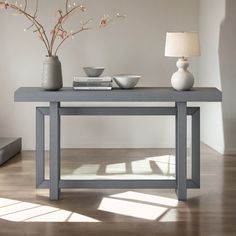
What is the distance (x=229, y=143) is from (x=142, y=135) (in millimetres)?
1066

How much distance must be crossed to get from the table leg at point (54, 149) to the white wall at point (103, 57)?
2.33 m

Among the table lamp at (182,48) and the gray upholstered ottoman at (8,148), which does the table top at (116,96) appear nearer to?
the table lamp at (182,48)

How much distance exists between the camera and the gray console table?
13.1 feet

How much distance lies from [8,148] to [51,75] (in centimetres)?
186

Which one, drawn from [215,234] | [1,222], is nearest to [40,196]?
[1,222]

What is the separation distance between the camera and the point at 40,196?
4.25 m

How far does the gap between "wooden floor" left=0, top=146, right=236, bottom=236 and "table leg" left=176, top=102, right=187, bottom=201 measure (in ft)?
0.35

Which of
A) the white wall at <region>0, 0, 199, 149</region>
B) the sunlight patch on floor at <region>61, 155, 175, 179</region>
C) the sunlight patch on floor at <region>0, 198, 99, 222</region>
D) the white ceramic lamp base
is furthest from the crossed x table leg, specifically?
the white wall at <region>0, 0, 199, 149</region>

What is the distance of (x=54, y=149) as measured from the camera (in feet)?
13.5

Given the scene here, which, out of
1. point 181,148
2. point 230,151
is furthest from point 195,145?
point 230,151

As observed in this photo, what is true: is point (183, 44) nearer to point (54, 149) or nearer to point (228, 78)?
point (54, 149)

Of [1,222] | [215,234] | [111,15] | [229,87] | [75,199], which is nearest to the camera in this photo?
[215,234]

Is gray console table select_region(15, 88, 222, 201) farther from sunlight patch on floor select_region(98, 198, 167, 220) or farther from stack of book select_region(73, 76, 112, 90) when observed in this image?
sunlight patch on floor select_region(98, 198, 167, 220)

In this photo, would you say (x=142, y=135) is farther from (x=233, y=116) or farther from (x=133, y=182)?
(x=133, y=182)
